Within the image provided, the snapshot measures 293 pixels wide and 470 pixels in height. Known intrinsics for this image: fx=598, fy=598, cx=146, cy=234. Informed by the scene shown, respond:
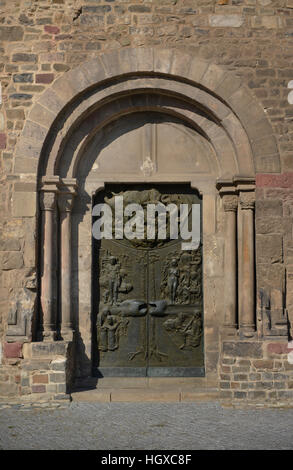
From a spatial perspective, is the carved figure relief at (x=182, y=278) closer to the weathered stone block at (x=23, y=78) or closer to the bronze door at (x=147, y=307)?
the bronze door at (x=147, y=307)

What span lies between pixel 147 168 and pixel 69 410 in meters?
3.40

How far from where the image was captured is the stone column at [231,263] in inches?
312

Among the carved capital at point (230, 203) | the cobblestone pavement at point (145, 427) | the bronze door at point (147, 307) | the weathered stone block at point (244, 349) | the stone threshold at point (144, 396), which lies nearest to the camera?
the cobblestone pavement at point (145, 427)

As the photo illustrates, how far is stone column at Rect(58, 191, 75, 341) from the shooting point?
793cm

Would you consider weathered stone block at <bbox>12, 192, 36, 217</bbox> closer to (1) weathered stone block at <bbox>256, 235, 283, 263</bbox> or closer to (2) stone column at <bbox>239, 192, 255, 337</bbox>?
(2) stone column at <bbox>239, 192, 255, 337</bbox>

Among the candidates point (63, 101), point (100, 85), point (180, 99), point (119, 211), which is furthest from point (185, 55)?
point (119, 211)

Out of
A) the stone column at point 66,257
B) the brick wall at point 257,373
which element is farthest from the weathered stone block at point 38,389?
the brick wall at point 257,373

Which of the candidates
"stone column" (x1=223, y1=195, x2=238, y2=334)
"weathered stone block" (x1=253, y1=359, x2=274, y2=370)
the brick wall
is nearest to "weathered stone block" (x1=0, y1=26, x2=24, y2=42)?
"stone column" (x1=223, y1=195, x2=238, y2=334)

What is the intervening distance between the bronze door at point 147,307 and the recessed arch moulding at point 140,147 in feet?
0.72

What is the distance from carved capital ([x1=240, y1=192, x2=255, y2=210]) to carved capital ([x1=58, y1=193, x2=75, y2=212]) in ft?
7.43

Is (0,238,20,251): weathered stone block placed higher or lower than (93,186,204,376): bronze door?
higher

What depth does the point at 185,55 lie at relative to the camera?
786 cm

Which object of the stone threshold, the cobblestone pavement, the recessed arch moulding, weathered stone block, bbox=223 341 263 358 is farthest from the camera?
the recessed arch moulding

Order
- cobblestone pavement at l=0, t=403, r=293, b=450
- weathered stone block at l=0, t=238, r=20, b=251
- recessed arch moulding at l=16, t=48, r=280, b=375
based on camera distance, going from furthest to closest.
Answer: recessed arch moulding at l=16, t=48, r=280, b=375
weathered stone block at l=0, t=238, r=20, b=251
cobblestone pavement at l=0, t=403, r=293, b=450
